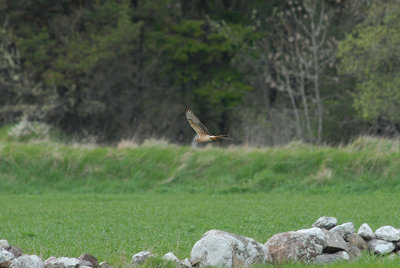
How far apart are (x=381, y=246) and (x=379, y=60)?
23326mm

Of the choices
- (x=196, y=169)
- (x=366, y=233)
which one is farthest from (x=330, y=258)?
(x=196, y=169)

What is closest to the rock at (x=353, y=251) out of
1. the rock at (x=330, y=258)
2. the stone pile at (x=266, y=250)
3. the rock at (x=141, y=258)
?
the stone pile at (x=266, y=250)

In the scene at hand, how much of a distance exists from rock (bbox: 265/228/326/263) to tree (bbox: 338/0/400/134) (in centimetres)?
2290

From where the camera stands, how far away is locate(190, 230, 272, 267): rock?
8.47 m

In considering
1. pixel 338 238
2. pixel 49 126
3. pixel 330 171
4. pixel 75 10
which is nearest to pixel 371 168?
pixel 330 171

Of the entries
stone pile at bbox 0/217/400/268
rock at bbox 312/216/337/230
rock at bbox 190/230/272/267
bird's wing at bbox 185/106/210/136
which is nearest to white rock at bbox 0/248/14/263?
stone pile at bbox 0/217/400/268

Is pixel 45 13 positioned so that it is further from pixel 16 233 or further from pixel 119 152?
pixel 16 233

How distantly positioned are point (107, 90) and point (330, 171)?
23.5m

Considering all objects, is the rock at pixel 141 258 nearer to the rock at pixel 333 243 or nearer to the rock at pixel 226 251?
the rock at pixel 226 251

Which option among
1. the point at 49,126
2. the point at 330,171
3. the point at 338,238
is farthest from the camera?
the point at 49,126

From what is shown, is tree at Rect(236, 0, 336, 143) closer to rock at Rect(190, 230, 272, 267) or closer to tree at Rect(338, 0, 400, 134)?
tree at Rect(338, 0, 400, 134)

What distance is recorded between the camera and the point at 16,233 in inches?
497

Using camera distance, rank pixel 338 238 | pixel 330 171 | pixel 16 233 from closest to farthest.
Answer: pixel 338 238 → pixel 16 233 → pixel 330 171

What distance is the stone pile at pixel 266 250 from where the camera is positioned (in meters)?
8.16
